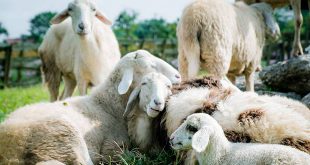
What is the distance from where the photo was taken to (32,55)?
947 inches

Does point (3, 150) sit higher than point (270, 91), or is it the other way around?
point (3, 150)

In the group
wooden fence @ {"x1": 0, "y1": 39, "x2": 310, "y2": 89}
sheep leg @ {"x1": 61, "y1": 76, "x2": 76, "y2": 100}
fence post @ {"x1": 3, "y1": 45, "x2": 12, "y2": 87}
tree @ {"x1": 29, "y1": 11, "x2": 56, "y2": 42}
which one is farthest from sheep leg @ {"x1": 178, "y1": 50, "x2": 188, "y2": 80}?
tree @ {"x1": 29, "y1": 11, "x2": 56, "y2": 42}

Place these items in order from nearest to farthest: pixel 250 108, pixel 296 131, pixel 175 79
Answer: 1. pixel 296 131
2. pixel 250 108
3. pixel 175 79

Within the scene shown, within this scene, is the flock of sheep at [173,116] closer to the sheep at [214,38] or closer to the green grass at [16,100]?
the sheep at [214,38]

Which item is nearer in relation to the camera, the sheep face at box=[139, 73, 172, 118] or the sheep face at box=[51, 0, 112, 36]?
the sheep face at box=[139, 73, 172, 118]

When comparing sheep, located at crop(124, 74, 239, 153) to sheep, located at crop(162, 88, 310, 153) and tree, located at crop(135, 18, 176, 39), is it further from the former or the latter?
tree, located at crop(135, 18, 176, 39)

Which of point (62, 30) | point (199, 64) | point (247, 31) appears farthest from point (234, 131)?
point (62, 30)

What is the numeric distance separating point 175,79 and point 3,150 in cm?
205

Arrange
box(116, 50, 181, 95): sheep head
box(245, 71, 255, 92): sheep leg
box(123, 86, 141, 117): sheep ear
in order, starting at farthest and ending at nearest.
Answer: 1. box(245, 71, 255, 92): sheep leg
2. box(116, 50, 181, 95): sheep head
3. box(123, 86, 141, 117): sheep ear

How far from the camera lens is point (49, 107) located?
5.30 metres

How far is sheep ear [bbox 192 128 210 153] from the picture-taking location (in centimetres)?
366

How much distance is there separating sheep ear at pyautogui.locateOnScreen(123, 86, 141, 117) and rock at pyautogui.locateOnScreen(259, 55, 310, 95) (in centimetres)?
404

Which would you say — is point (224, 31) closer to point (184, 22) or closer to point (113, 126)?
point (184, 22)

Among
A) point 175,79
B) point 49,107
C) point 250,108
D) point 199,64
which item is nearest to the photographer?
point 250,108
